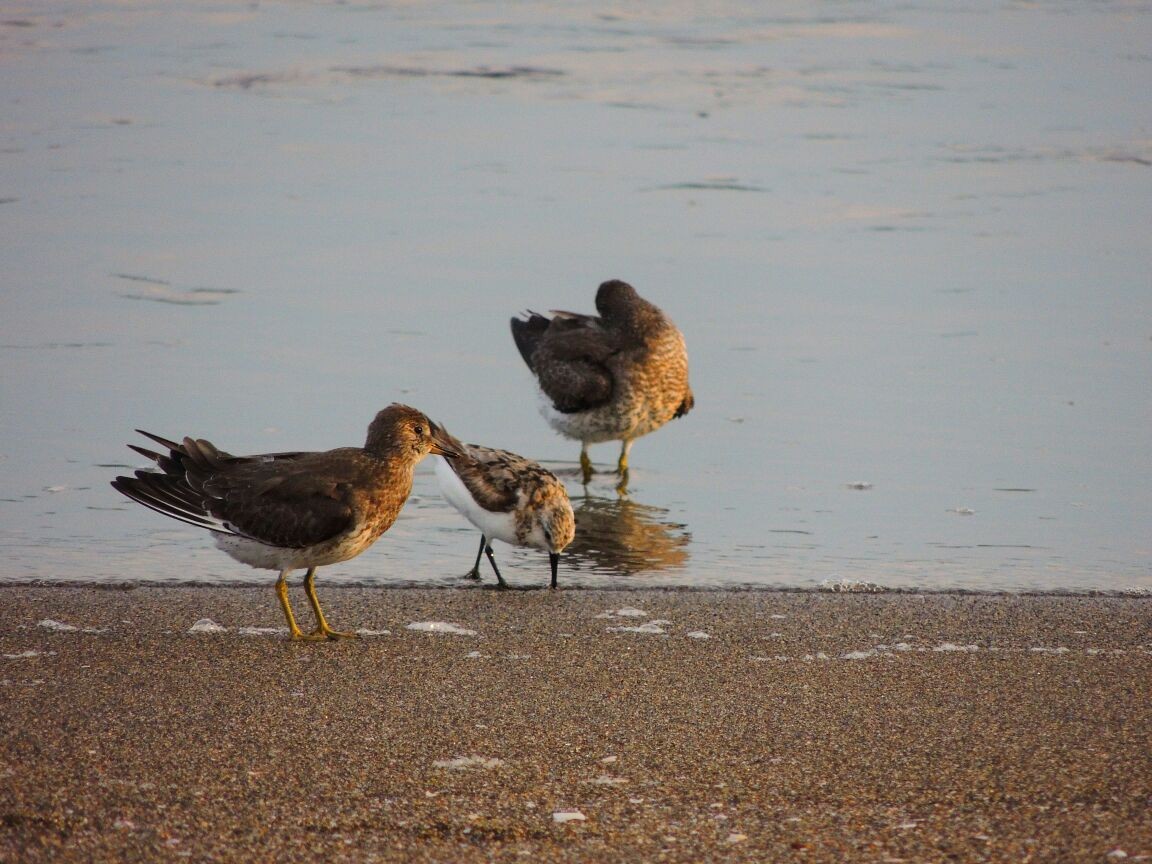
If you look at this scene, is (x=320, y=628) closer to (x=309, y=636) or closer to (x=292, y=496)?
(x=309, y=636)

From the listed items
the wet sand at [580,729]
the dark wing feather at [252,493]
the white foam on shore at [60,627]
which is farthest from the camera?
the dark wing feather at [252,493]

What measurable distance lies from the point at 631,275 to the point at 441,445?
735 centimetres

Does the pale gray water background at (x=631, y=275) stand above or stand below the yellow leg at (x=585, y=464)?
above

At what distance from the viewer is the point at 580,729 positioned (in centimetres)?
526

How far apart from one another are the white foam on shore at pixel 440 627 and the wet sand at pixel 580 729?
0.06 meters

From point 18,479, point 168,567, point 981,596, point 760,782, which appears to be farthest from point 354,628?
point 18,479

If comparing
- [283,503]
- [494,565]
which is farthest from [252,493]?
[494,565]

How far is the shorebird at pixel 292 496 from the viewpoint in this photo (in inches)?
255

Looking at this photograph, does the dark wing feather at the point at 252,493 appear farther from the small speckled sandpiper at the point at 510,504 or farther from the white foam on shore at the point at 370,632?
the small speckled sandpiper at the point at 510,504

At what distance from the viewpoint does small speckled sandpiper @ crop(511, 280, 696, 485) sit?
10.4m

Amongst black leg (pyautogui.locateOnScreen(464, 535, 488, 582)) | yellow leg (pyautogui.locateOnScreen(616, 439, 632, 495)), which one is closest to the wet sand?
black leg (pyautogui.locateOnScreen(464, 535, 488, 582))

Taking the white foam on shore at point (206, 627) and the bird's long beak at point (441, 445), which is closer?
the white foam on shore at point (206, 627)

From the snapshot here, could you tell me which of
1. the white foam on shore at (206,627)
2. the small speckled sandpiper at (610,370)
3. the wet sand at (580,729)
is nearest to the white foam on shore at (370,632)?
the wet sand at (580,729)

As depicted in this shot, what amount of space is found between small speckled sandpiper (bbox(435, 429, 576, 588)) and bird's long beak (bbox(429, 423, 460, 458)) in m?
0.10
